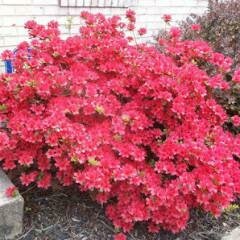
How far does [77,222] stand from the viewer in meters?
2.63

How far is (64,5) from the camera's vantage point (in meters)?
4.60

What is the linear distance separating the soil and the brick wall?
178 cm

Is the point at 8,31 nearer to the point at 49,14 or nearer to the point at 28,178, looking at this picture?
the point at 49,14

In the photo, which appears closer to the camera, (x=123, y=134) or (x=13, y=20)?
(x=123, y=134)

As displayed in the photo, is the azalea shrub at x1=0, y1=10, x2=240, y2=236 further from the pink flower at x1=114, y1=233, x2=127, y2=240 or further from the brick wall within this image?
the brick wall

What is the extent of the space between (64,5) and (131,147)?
2708 mm

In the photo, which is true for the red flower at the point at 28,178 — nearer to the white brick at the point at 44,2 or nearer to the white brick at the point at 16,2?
the white brick at the point at 16,2

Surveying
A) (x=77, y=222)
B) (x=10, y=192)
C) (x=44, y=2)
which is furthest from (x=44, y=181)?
(x=44, y=2)

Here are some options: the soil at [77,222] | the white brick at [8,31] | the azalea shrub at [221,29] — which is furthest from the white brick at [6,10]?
the soil at [77,222]

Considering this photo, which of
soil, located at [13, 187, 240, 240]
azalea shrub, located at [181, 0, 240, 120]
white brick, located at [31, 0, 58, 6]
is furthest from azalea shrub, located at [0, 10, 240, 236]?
white brick, located at [31, 0, 58, 6]

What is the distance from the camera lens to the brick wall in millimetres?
4281

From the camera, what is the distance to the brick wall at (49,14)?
14.0ft

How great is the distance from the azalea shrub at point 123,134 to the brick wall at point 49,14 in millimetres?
1375

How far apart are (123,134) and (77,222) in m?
0.67
